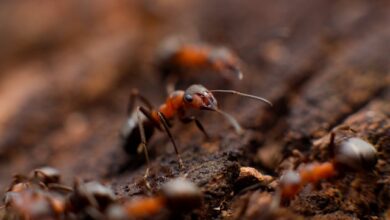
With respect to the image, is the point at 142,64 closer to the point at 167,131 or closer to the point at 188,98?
the point at 188,98

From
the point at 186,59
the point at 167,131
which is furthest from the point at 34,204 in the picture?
the point at 186,59

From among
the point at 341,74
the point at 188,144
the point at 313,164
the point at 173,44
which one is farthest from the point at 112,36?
the point at 313,164

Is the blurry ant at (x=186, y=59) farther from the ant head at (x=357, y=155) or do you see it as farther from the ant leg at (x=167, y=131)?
the ant head at (x=357, y=155)

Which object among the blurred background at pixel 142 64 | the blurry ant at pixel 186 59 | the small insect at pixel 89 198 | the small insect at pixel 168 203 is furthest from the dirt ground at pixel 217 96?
the small insect at pixel 89 198

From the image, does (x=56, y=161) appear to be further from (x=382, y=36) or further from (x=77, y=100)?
(x=382, y=36)

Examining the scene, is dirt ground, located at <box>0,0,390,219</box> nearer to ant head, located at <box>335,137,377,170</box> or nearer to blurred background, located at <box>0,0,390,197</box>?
blurred background, located at <box>0,0,390,197</box>
